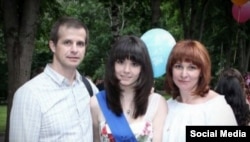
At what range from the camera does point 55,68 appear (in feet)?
12.6

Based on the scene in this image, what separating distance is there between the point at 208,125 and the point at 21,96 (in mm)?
1341

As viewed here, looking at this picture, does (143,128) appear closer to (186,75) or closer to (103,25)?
(186,75)

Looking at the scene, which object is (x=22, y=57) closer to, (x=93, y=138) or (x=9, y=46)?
(x=9, y=46)

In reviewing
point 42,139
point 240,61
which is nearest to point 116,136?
point 42,139

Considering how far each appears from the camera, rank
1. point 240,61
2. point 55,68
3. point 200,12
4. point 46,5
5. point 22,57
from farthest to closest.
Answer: point 240,61, point 200,12, point 46,5, point 22,57, point 55,68

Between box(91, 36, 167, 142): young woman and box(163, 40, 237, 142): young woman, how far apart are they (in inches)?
5.7

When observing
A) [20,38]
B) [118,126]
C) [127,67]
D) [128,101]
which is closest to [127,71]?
[127,67]

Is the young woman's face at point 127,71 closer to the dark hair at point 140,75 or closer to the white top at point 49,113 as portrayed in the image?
the dark hair at point 140,75

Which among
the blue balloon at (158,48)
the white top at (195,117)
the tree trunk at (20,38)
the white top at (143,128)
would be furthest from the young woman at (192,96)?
the tree trunk at (20,38)

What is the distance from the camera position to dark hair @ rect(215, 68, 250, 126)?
19.8ft

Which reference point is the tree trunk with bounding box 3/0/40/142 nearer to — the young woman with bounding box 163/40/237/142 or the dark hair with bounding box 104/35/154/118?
the dark hair with bounding box 104/35/154/118

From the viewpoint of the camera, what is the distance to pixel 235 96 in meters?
6.04

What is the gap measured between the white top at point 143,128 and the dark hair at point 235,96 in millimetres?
2303

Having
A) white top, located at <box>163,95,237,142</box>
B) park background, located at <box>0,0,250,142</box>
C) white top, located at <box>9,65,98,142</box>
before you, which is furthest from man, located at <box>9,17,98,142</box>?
park background, located at <box>0,0,250,142</box>
